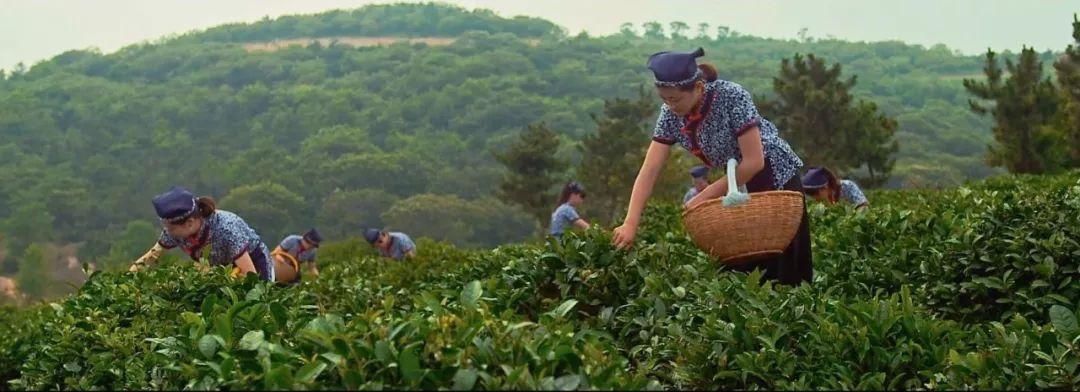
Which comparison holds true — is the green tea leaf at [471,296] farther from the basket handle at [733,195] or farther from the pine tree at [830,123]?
the pine tree at [830,123]

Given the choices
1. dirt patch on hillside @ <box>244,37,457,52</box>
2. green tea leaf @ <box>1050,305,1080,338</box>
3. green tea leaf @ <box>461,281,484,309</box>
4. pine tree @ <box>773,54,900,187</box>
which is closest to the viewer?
green tea leaf @ <box>461,281,484,309</box>

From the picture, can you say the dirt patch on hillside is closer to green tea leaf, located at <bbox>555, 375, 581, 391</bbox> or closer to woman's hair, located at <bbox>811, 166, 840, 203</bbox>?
woman's hair, located at <bbox>811, 166, 840, 203</bbox>

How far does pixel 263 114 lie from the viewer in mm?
113000

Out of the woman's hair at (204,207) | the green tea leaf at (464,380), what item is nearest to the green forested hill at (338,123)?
the woman's hair at (204,207)

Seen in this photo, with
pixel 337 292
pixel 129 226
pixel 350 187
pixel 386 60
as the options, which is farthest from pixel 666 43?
pixel 337 292

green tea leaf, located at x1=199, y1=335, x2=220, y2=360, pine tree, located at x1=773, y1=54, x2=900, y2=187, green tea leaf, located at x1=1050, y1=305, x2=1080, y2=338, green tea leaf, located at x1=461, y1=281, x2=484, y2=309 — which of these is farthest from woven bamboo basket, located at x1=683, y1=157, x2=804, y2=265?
pine tree, located at x1=773, y1=54, x2=900, y2=187

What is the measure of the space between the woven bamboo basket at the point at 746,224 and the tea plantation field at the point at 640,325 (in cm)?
12

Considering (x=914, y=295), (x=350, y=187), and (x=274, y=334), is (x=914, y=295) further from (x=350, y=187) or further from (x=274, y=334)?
(x=350, y=187)

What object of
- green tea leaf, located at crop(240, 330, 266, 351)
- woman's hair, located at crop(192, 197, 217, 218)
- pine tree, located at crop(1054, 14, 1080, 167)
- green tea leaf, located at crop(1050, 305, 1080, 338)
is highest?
green tea leaf, located at crop(240, 330, 266, 351)

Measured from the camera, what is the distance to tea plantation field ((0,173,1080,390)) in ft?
9.43

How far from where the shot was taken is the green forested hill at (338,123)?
81.9 metres

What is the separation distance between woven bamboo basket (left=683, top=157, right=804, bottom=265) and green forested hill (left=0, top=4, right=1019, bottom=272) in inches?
1517

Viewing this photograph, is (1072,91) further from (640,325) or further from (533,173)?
(640,325)

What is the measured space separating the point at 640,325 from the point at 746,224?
2.57ft
